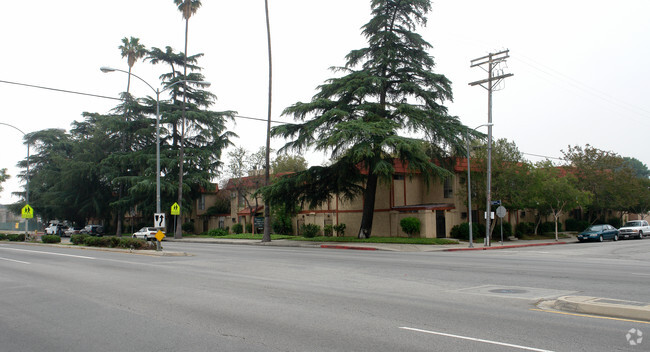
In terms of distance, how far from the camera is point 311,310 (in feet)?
27.9

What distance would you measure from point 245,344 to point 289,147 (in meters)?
29.4

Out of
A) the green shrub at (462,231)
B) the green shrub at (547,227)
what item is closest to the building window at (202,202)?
the green shrub at (462,231)

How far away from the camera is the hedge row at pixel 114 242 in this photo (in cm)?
2566

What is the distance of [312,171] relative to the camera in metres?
34.7

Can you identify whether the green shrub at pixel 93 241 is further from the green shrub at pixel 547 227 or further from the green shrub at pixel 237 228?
the green shrub at pixel 547 227

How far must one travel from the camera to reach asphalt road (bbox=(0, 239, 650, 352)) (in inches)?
248

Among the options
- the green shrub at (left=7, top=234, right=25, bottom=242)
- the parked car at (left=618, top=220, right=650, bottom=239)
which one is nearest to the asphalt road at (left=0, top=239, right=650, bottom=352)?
the green shrub at (left=7, top=234, right=25, bottom=242)

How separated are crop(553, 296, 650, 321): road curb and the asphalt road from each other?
0.38m

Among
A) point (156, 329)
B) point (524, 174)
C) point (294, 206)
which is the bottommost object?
point (156, 329)

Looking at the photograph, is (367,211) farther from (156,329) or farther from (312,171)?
(156,329)

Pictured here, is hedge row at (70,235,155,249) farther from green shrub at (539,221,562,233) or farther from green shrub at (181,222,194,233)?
green shrub at (539,221,562,233)

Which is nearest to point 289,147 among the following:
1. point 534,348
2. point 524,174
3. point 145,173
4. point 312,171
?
point 312,171

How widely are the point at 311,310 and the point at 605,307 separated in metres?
4.96

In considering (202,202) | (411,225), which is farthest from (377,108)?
(202,202)
